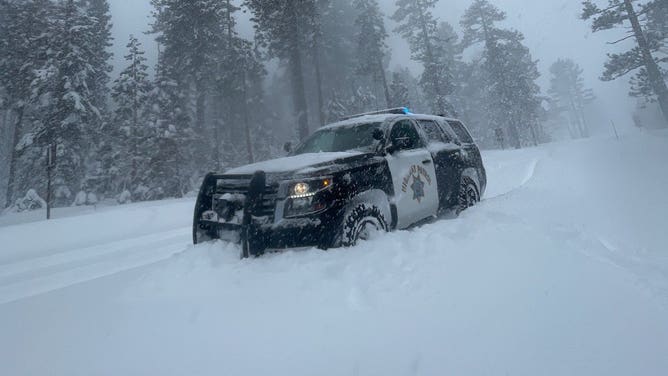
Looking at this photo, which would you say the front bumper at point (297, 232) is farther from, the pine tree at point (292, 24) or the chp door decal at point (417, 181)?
the pine tree at point (292, 24)

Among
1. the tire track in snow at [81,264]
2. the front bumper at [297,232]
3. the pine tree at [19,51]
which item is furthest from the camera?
the pine tree at [19,51]

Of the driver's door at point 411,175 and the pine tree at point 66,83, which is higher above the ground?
the pine tree at point 66,83

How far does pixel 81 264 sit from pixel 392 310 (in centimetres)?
678

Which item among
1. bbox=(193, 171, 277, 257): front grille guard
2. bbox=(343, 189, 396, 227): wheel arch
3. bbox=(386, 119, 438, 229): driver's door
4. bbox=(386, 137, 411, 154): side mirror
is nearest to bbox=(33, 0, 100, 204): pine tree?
bbox=(193, 171, 277, 257): front grille guard

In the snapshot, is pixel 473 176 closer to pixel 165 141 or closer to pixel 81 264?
pixel 81 264

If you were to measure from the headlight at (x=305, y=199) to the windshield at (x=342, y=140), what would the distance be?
4.29ft

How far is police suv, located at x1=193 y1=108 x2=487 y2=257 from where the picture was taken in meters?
3.42

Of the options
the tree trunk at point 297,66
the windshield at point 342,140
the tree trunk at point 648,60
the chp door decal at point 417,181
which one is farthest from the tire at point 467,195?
the tree trunk at point 648,60

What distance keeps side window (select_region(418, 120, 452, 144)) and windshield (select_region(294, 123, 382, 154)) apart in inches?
45.6

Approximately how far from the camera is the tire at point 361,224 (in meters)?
3.52

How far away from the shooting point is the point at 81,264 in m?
6.69

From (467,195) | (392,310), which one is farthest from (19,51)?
(392,310)

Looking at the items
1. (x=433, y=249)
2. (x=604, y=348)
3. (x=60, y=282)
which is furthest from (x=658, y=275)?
(x=60, y=282)

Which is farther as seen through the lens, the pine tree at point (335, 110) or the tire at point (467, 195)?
the pine tree at point (335, 110)
